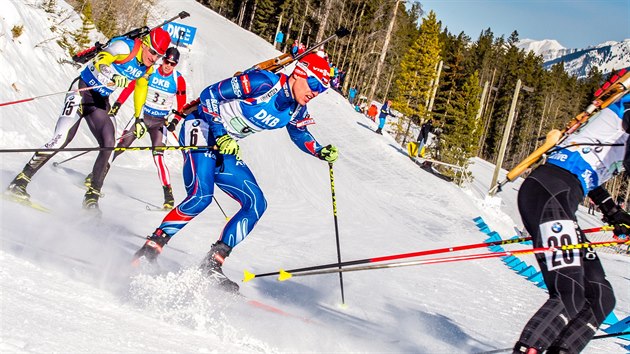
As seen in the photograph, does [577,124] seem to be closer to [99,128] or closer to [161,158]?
[99,128]

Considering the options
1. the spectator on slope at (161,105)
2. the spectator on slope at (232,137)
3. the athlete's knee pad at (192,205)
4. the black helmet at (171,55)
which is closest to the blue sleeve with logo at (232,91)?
the spectator on slope at (232,137)

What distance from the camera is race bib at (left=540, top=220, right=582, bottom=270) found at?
3.45 m

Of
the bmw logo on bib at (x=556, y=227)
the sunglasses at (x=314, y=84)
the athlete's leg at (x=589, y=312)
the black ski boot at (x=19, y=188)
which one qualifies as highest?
the sunglasses at (x=314, y=84)

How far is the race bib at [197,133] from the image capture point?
5.13 metres

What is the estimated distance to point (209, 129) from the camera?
5.14 m

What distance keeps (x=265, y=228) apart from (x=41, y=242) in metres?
5.05

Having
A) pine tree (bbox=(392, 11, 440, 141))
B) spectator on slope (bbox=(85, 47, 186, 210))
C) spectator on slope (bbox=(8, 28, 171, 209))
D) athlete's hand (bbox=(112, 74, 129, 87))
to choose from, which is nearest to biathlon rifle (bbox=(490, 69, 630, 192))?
athlete's hand (bbox=(112, 74, 129, 87))

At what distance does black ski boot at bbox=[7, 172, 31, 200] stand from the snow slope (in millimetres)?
365

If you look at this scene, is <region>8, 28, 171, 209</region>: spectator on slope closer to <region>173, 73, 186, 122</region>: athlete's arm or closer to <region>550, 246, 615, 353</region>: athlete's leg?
<region>173, 73, 186, 122</region>: athlete's arm

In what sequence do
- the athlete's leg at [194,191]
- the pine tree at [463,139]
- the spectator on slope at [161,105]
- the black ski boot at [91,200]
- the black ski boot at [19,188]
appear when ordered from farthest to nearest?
the pine tree at [463,139] < the spectator on slope at [161,105] < the black ski boot at [91,200] < the black ski boot at [19,188] < the athlete's leg at [194,191]

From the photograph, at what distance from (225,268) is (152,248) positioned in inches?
65.5

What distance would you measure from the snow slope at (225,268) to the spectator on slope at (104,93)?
726mm

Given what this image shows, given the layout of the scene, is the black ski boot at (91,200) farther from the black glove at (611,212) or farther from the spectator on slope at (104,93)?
the black glove at (611,212)

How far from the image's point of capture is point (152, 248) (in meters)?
4.68
